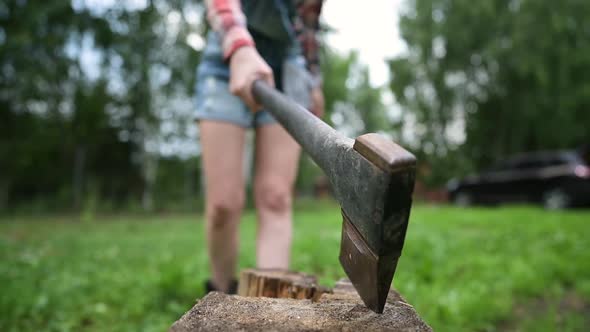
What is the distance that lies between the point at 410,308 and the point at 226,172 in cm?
118

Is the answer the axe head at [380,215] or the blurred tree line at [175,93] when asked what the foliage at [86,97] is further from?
the axe head at [380,215]

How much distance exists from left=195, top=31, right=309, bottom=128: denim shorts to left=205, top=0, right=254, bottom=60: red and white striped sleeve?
0.14m

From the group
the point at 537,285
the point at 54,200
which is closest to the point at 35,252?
the point at 537,285

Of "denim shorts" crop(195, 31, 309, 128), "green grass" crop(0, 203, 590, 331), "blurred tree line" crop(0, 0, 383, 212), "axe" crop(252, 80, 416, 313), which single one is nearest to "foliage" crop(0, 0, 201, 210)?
"blurred tree line" crop(0, 0, 383, 212)

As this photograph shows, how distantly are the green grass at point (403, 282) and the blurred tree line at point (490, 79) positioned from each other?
49.1 ft

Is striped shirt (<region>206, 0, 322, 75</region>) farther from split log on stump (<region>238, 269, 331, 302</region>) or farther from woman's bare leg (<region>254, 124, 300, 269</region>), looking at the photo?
A: split log on stump (<region>238, 269, 331, 302</region>)

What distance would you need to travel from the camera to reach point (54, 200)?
43.2 ft

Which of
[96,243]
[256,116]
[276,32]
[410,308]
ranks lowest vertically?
[96,243]

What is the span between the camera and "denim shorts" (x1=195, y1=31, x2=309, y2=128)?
6.32 feet

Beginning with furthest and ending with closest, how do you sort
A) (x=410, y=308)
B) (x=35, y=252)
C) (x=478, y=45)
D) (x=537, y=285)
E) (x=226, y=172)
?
(x=478, y=45)
(x=35, y=252)
(x=537, y=285)
(x=226, y=172)
(x=410, y=308)

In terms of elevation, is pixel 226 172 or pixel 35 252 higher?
pixel 226 172

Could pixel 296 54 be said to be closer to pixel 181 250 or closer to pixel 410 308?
pixel 410 308

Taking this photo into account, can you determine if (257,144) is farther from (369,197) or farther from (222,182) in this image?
(369,197)

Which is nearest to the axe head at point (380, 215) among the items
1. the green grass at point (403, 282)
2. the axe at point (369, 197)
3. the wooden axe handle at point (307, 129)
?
the axe at point (369, 197)
